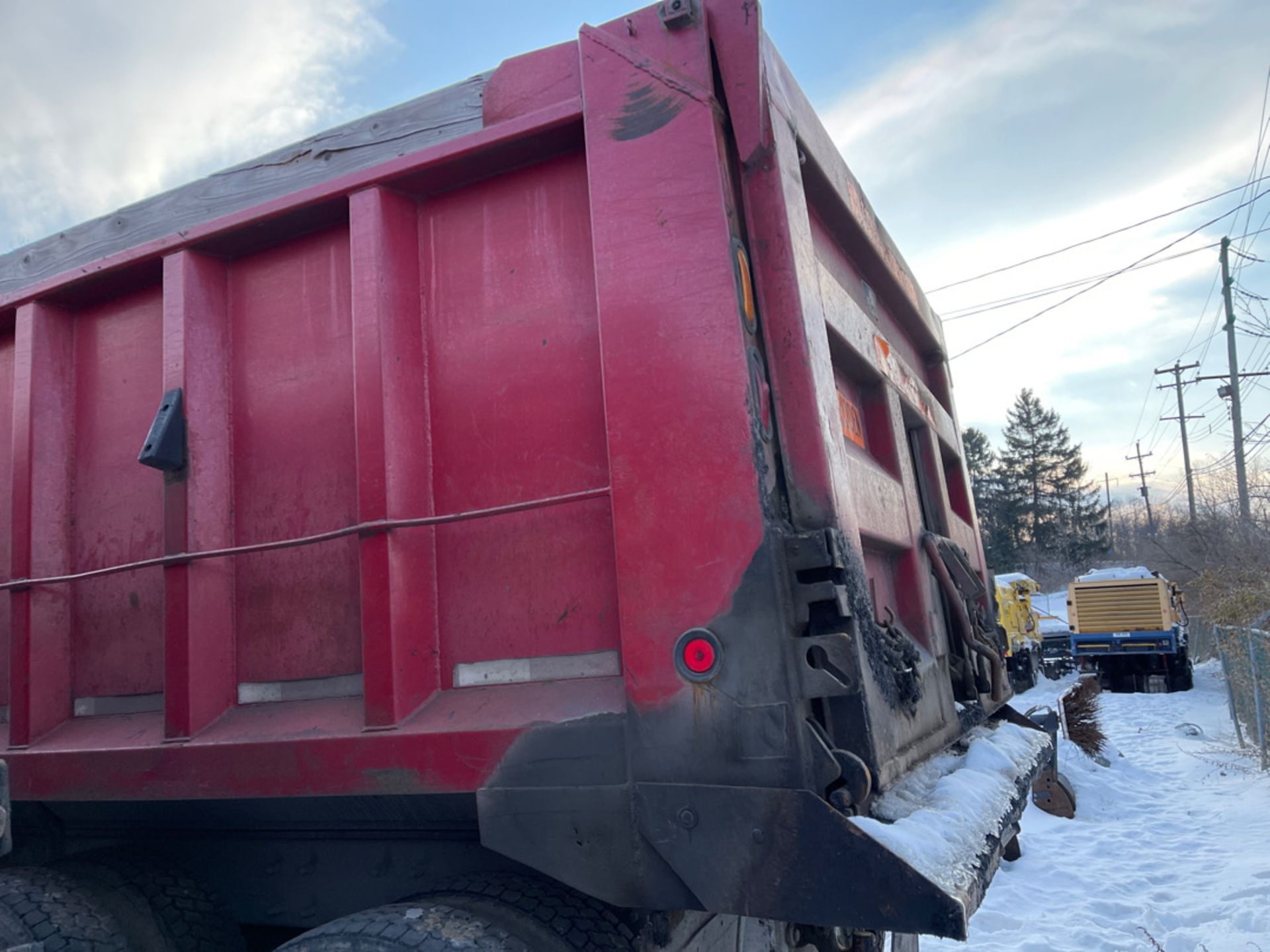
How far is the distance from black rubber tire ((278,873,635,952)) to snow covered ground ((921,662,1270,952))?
3.01m

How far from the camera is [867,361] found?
9.43 ft

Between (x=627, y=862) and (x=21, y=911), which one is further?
(x=21, y=911)

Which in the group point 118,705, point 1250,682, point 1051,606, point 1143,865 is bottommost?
point 1051,606

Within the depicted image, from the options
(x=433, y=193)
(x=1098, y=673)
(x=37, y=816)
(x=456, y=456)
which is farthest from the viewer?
(x=1098, y=673)

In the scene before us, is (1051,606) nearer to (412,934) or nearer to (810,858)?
(810,858)

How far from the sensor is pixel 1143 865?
19.9ft

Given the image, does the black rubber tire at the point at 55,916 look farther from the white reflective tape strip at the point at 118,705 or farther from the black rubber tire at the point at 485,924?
the black rubber tire at the point at 485,924

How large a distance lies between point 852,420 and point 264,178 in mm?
1834

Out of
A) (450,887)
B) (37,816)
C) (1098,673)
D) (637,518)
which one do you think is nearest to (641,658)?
(637,518)

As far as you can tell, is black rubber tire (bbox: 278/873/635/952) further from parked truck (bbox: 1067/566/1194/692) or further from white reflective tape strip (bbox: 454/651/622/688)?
parked truck (bbox: 1067/566/1194/692)

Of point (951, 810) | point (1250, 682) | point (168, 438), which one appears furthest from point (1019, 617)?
point (168, 438)

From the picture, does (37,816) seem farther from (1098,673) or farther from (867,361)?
(1098,673)

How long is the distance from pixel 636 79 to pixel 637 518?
3.25 feet

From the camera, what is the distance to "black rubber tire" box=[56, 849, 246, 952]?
2.18 meters
